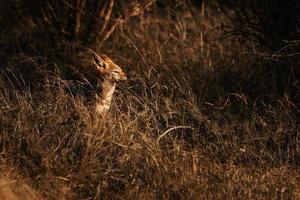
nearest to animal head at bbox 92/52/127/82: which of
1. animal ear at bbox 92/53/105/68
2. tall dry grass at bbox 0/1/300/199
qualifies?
animal ear at bbox 92/53/105/68

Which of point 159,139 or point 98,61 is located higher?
point 98,61

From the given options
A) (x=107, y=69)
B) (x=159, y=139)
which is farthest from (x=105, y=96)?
(x=159, y=139)

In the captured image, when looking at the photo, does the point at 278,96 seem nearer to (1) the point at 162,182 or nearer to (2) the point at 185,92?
(2) the point at 185,92

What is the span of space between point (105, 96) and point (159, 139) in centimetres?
115

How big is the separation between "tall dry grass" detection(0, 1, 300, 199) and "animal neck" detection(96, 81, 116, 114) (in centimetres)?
9

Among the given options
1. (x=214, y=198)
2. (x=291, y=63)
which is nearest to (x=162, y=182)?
(x=214, y=198)

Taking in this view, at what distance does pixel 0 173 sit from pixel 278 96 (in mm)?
3129

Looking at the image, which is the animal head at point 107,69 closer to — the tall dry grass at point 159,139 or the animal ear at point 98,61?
the animal ear at point 98,61

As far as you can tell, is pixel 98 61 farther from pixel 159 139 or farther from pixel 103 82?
pixel 159 139

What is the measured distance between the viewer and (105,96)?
288 inches

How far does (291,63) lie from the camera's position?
7723 mm

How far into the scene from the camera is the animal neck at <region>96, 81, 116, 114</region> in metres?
7.03

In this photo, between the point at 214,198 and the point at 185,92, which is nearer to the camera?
the point at 214,198

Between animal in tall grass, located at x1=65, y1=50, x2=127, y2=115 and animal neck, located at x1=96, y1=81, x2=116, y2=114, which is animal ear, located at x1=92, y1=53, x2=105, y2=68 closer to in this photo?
animal in tall grass, located at x1=65, y1=50, x2=127, y2=115
